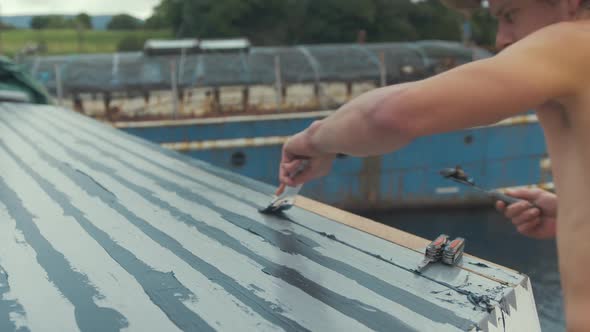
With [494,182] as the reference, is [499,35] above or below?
above

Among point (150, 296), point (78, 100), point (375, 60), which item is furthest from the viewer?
point (375, 60)

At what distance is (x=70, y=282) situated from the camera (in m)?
2.36

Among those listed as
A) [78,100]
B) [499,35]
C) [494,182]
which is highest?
[499,35]

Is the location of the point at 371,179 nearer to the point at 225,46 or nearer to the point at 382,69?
the point at 382,69

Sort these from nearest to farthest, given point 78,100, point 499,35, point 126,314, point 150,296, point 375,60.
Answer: point 499,35
point 126,314
point 150,296
point 78,100
point 375,60

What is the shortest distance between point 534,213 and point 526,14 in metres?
1.10

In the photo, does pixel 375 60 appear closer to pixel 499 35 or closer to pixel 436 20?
pixel 499 35

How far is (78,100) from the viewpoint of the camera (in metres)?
16.4

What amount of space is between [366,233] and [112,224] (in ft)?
4.41

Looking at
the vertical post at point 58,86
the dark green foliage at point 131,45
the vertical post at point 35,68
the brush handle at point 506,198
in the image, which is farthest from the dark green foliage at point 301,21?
the brush handle at point 506,198

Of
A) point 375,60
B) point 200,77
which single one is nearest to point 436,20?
point 375,60

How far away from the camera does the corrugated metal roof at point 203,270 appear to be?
2.07 metres

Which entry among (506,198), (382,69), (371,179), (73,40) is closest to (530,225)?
(506,198)

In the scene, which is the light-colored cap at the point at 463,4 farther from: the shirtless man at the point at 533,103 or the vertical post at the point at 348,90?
the vertical post at the point at 348,90
